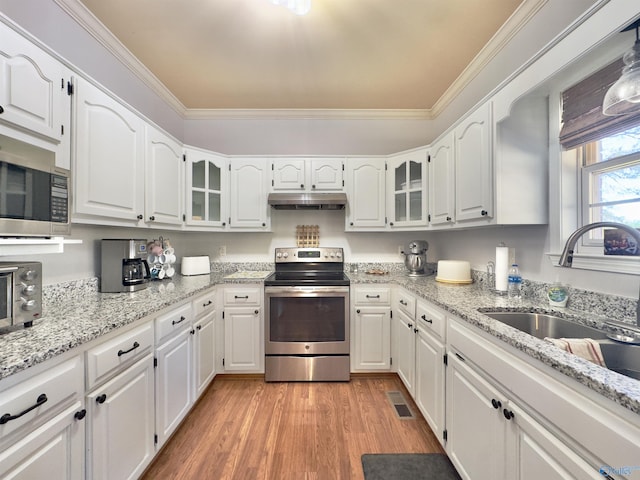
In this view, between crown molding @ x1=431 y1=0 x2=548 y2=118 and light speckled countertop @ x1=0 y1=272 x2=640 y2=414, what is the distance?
1.74m

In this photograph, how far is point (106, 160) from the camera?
1458 millimetres

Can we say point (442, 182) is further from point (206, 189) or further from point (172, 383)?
point (172, 383)

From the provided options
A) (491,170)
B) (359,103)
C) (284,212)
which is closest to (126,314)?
(284,212)

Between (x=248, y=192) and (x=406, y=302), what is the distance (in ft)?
5.98

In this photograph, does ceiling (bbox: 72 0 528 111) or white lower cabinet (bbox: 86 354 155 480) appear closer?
white lower cabinet (bbox: 86 354 155 480)

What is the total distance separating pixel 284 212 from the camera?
2877 millimetres

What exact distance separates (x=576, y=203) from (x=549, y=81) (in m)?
0.65

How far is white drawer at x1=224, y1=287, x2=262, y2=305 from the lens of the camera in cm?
226

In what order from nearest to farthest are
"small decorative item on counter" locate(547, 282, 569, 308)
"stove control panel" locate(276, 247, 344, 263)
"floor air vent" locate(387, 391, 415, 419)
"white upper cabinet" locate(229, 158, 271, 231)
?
"small decorative item on counter" locate(547, 282, 569, 308), "floor air vent" locate(387, 391, 415, 419), "white upper cabinet" locate(229, 158, 271, 231), "stove control panel" locate(276, 247, 344, 263)

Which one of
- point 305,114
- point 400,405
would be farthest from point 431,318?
point 305,114

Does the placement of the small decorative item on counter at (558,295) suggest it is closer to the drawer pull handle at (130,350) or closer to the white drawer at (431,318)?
the white drawer at (431,318)

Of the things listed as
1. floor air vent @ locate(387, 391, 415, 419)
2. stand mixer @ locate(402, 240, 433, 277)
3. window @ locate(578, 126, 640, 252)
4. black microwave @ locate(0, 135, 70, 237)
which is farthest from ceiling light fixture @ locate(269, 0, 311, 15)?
floor air vent @ locate(387, 391, 415, 419)

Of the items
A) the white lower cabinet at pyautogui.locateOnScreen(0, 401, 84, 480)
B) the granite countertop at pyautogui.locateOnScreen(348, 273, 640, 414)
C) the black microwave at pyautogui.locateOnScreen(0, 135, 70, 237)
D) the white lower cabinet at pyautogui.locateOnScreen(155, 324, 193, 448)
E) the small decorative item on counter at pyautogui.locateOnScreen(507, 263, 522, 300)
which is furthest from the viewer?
the small decorative item on counter at pyautogui.locateOnScreen(507, 263, 522, 300)

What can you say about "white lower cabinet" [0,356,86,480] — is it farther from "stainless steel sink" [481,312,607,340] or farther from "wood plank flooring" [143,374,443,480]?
"stainless steel sink" [481,312,607,340]
